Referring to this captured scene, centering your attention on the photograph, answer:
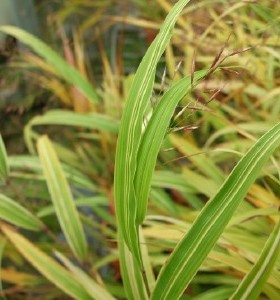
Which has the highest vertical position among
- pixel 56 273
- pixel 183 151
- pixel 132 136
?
pixel 132 136

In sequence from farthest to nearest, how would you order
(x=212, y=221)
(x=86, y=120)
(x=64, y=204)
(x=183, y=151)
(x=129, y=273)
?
(x=86, y=120) → (x=183, y=151) → (x=64, y=204) → (x=129, y=273) → (x=212, y=221)

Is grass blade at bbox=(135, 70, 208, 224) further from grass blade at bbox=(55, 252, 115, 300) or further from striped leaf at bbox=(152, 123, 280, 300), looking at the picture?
grass blade at bbox=(55, 252, 115, 300)

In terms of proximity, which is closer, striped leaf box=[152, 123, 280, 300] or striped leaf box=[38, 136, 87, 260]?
striped leaf box=[152, 123, 280, 300]

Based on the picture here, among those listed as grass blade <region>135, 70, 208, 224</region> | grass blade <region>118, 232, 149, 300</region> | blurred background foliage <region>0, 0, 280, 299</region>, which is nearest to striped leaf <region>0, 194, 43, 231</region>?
blurred background foliage <region>0, 0, 280, 299</region>

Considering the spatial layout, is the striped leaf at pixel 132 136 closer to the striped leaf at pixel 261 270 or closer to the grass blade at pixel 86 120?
the striped leaf at pixel 261 270

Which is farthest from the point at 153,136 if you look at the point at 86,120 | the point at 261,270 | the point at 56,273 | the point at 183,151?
the point at 86,120

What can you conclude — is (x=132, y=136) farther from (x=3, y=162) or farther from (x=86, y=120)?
(x=86, y=120)

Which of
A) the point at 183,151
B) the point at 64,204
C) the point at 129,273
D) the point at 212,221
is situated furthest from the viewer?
the point at 183,151

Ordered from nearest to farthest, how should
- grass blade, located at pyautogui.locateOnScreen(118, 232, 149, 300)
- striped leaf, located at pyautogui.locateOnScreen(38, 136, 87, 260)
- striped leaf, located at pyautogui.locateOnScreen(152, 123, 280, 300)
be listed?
striped leaf, located at pyautogui.locateOnScreen(152, 123, 280, 300)
grass blade, located at pyautogui.locateOnScreen(118, 232, 149, 300)
striped leaf, located at pyautogui.locateOnScreen(38, 136, 87, 260)
